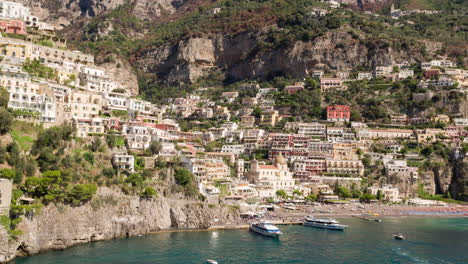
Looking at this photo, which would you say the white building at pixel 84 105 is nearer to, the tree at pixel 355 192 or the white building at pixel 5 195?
the white building at pixel 5 195

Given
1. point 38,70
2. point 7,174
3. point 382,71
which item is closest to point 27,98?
point 38,70

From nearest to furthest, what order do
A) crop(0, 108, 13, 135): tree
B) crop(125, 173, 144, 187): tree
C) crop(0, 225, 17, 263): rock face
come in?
1. crop(0, 225, 17, 263): rock face
2. crop(0, 108, 13, 135): tree
3. crop(125, 173, 144, 187): tree

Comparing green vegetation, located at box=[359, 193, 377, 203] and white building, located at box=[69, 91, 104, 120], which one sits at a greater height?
white building, located at box=[69, 91, 104, 120]

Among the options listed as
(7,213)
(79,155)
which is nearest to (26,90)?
(79,155)

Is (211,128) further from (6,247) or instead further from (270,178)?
(6,247)

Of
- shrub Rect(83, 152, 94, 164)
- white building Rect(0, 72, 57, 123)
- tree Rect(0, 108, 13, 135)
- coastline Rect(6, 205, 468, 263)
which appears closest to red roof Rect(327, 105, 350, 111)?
coastline Rect(6, 205, 468, 263)

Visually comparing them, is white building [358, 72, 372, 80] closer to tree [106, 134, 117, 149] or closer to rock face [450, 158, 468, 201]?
rock face [450, 158, 468, 201]

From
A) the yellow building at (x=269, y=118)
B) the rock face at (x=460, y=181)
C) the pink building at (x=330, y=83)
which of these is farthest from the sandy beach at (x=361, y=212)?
the pink building at (x=330, y=83)
